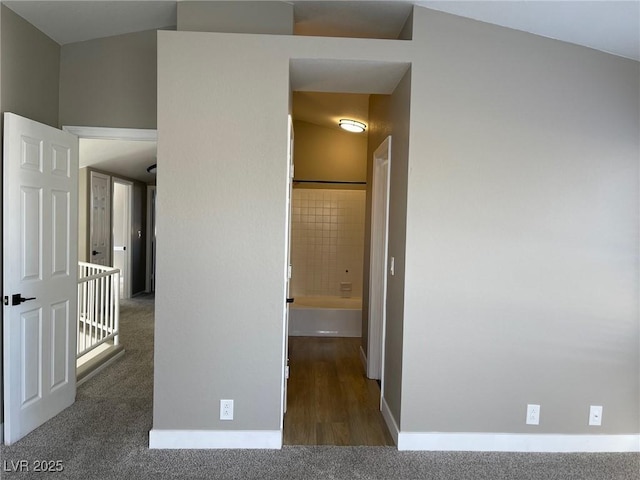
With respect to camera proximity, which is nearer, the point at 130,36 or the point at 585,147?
the point at 585,147

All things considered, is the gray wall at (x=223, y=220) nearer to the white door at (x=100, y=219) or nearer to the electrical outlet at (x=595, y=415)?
the electrical outlet at (x=595, y=415)

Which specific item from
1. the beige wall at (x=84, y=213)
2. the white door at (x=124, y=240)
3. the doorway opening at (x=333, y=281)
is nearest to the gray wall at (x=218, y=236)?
the doorway opening at (x=333, y=281)

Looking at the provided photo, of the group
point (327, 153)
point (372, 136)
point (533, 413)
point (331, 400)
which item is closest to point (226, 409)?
point (331, 400)

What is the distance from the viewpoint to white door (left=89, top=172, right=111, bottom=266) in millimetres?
6073

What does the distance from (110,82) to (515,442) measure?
382 cm

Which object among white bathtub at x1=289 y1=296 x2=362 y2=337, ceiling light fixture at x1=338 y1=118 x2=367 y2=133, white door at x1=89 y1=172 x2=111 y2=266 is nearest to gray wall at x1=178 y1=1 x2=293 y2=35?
ceiling light fixture at x1=338 y1=118 x2=367 y2=133

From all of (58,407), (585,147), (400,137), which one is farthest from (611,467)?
(58,407)

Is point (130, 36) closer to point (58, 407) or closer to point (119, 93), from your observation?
point (119, 93)

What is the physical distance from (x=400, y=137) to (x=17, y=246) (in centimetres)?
257

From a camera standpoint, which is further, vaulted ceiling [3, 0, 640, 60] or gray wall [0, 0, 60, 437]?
gray wall [0, 0, 60, 437]

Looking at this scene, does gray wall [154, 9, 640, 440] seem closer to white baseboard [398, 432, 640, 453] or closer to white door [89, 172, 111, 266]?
white baseboard [398, 432, 640, 453]

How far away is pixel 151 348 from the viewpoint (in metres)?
4.43

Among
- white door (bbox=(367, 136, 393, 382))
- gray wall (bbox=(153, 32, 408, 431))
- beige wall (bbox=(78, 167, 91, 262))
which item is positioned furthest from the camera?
beige wall (bbox=(78, 167, 91, 262))

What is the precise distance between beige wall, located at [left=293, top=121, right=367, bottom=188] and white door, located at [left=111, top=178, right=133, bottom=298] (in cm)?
350
